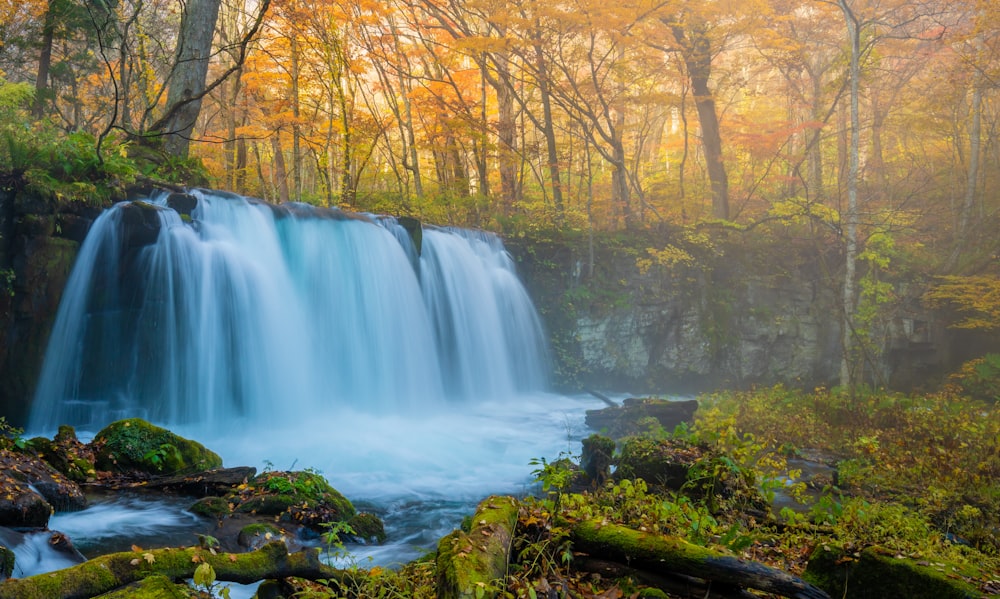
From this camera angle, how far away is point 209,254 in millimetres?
8953

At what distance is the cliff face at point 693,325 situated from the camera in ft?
48.0

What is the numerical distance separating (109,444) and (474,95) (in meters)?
16.3

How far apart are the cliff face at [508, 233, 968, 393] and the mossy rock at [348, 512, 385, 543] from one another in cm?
979

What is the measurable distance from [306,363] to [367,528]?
214 inches

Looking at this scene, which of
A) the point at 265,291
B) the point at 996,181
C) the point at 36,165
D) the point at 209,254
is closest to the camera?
the point at 36,165

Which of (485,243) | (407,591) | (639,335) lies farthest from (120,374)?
(639,335)

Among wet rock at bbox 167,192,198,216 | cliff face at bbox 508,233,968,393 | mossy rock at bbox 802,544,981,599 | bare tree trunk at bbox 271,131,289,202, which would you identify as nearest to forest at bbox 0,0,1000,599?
mossy rock at bbox 802,544,981,599

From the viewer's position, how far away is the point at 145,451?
19.6ft

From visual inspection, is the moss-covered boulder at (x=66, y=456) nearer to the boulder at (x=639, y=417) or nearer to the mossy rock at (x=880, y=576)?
the mossy rock at (x=880, y=576)

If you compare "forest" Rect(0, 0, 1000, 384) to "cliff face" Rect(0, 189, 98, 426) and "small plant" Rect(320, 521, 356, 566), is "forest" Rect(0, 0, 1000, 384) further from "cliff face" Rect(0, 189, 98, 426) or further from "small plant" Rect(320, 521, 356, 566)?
"small plant" Rect(320, 521, 356, 566)

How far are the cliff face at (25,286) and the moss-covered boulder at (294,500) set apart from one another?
4.34 m

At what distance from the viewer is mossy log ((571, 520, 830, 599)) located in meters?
2.45

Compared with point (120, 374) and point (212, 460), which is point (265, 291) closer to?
point (120, 374)

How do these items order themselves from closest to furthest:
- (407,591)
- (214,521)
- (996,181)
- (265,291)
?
(407,591) → (214,521) → (265,291) → (996,181)
